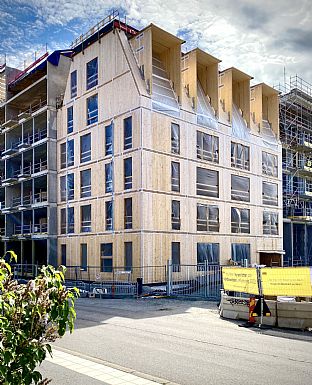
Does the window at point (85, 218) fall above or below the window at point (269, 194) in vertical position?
below

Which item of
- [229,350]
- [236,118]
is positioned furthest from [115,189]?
[229,350]

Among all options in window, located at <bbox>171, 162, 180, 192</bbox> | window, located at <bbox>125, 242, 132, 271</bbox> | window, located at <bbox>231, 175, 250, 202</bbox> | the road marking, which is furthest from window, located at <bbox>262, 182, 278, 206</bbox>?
the road marking

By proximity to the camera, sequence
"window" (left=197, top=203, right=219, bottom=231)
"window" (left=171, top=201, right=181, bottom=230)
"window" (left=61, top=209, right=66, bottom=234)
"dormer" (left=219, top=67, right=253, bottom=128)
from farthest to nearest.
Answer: "dormer" (left=219, top=67, right=253, bottom=128)
"window" (left=61, top=209, right=66, bottom=234)
"window" (left=197, top=203, right=219, bottom=231)
"window" (left=171, top=201, right=181, bottom=230)

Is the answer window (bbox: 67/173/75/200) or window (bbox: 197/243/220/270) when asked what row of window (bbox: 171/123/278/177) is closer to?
window (bbox: 197/243/220/270)

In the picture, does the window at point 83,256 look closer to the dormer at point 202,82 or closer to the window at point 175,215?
the window at point 175,215

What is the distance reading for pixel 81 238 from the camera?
35.0 metres

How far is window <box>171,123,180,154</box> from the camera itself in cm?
3294

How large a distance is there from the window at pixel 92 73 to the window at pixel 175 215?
460 inches

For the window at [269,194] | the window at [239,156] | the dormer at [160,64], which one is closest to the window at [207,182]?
the window at [239,156]

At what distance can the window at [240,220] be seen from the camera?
1491 inches

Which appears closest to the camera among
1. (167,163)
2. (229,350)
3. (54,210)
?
(229,350)

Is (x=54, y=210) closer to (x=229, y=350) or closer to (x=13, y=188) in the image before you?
(x=13, y=188)

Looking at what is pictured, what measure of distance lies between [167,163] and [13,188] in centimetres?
2074

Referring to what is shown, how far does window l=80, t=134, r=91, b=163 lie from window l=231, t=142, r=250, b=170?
12.4 metres
